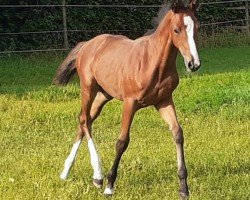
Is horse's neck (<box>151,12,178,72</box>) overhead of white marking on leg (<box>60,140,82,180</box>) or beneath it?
overhead

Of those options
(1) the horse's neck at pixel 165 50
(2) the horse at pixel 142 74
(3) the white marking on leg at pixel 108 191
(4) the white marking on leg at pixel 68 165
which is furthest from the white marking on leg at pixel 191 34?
(4) the white marking on leg at pixel 68 165

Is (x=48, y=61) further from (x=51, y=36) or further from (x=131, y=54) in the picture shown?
(x=131, y=54)

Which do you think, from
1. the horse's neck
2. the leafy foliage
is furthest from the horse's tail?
the leafy foliage

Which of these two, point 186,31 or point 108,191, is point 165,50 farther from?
point 108,191

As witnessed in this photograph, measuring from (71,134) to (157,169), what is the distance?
2.39m

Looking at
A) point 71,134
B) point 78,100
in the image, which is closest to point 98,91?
point 71,134

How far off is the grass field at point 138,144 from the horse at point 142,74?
1.11 feet

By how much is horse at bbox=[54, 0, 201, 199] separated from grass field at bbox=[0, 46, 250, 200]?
339 millimetres

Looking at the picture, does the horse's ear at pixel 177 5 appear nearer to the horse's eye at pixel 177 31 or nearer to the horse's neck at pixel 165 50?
the horse's eye at pixel 177 31

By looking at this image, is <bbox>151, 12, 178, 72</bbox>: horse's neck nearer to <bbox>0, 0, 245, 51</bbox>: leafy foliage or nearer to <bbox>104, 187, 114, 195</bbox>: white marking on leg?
<bbox>104, 187, 114, 195</bbox>: white marking on leg

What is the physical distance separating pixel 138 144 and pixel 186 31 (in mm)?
3170

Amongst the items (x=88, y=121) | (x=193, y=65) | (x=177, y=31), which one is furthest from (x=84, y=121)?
(x=193, y=65)

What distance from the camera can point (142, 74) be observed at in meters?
6.03

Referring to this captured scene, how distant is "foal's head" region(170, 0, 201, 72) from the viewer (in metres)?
5.42
